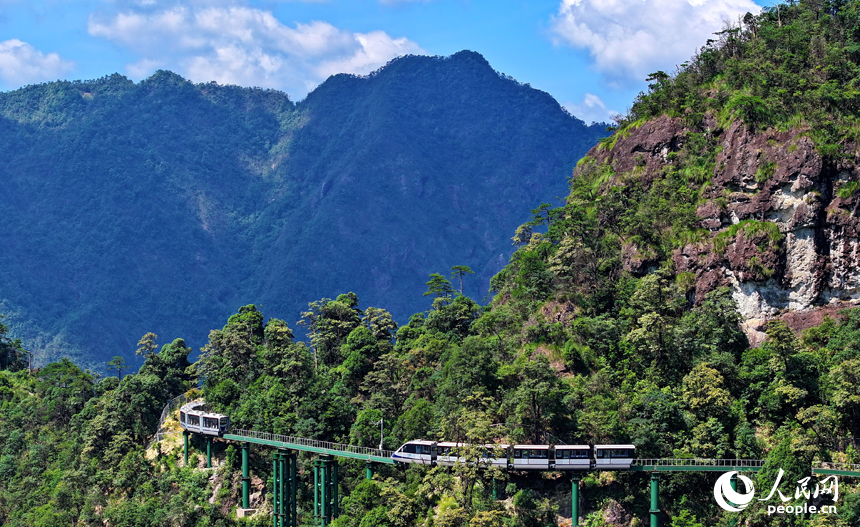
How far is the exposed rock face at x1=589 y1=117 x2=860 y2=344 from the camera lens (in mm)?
82062

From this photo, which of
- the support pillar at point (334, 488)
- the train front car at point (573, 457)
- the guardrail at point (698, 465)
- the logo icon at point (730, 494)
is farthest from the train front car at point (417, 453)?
the logo icon at point (730, 494)

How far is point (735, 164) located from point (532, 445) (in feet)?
106

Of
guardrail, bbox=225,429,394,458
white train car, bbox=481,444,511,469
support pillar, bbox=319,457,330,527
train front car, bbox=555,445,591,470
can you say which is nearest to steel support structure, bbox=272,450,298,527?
guardrail, bbox=225,429,394,458

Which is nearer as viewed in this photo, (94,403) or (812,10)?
(812,10)

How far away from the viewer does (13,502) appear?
10225cm

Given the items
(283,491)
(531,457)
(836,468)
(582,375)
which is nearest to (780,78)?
(582,375)

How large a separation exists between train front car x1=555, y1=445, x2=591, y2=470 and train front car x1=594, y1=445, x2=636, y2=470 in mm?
645

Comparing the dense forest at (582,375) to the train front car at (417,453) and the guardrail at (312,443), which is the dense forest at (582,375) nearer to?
the guardrail at (312,443)

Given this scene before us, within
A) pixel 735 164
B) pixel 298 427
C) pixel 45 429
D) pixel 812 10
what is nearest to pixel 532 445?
pixel 298 427

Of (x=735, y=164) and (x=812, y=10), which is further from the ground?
(x=812, y=10)

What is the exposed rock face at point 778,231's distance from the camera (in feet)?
269

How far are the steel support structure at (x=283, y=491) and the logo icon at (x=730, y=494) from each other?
3700cm

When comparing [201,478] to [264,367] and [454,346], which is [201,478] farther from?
[454,346]

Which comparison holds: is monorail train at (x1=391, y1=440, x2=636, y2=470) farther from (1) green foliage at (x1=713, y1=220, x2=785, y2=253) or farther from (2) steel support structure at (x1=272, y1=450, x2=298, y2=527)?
(1) green foliage at (x1=713, y1=220, x2=785, y2=253)
